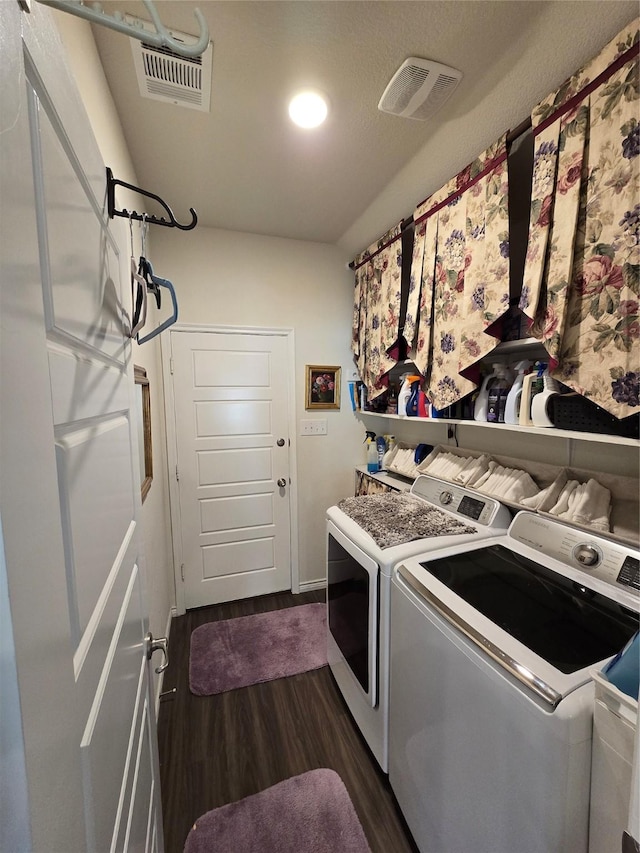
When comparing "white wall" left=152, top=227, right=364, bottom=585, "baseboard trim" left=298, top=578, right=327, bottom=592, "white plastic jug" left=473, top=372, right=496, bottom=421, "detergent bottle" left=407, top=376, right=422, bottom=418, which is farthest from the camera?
"baseboard trim" left=298, top=578, right=327, bottom=592

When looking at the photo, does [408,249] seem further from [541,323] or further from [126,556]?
[126,556]

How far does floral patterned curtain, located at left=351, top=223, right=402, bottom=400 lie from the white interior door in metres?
1.69

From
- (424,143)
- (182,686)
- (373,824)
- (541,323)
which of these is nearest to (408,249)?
(424,143)

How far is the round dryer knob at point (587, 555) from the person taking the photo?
1.10 m

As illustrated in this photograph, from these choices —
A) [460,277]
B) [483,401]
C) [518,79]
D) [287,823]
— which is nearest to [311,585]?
[287,823]

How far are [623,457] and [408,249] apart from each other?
1.57 metres

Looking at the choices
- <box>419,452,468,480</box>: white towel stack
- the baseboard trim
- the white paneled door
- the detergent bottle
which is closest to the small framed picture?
the white paneled door

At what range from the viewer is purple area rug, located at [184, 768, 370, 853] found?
1198 millimetres

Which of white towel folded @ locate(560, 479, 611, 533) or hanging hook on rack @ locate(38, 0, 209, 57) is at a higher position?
hanging hook on rack @ locate(38, 0, 209, 57)

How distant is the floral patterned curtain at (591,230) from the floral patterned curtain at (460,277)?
17cm

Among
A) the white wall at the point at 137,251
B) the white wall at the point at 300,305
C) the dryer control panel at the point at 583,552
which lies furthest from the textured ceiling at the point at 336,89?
the dryer control panel at the point at 583,552

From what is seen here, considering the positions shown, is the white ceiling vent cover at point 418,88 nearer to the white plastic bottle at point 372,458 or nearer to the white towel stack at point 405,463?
the white towel stack at point 405,463

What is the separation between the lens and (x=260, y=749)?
1540 millimetres

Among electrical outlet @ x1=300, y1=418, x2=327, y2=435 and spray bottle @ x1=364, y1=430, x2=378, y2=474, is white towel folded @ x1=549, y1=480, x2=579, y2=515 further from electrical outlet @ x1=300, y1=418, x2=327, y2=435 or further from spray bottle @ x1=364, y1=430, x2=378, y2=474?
electrical outlet @ x1=300, y1=418, x2=327, y2=435
